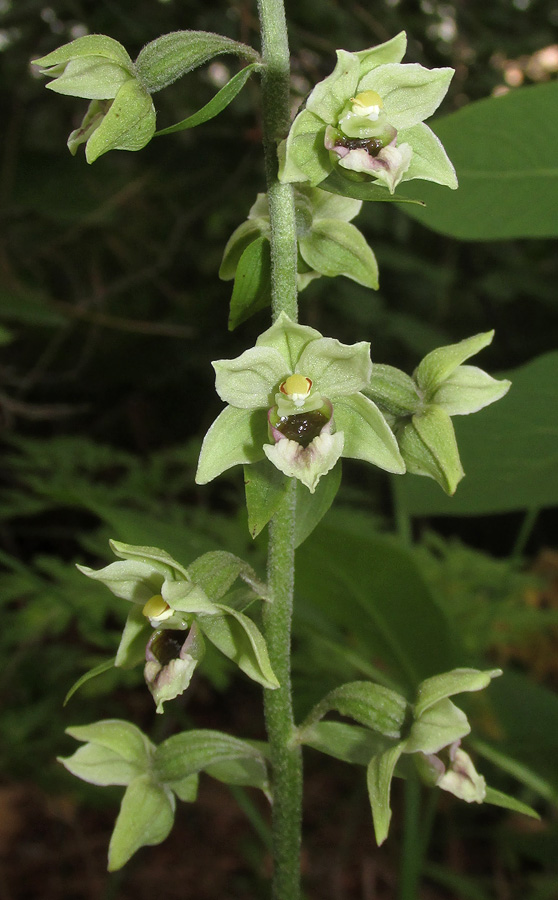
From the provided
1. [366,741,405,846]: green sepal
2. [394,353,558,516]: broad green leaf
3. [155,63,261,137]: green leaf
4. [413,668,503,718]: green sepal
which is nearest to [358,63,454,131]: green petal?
[155,63,261,137]: green leaf

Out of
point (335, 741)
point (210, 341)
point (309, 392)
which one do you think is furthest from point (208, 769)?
point (210, 341)

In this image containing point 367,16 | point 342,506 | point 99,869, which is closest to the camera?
point 367,16

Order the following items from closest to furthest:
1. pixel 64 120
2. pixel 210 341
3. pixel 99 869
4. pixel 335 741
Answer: pixel 335 741
pixel 99 869
pixel 210 341
pixel 64 120

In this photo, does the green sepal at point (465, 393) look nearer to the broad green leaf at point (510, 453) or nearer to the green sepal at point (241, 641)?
the broad green leaf at point (510, 453)

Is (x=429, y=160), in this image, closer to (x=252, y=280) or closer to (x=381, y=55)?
(x=381, y=55)

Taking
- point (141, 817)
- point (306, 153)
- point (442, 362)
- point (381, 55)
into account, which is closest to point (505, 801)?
point (141, 817)

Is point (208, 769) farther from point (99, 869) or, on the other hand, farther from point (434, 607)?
point (99, 869)
